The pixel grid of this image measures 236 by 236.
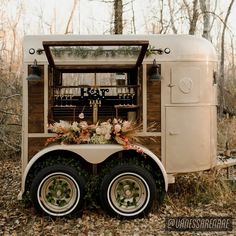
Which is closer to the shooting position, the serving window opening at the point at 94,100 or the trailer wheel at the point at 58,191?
the trailer wheel at the point at 58,191

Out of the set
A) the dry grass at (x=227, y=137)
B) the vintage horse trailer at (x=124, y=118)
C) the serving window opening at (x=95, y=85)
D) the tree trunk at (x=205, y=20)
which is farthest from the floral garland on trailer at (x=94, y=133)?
the tree trunk at (x=205, y=20)

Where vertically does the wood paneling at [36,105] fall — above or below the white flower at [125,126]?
above

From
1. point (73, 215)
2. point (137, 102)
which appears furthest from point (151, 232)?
point (137, 102)

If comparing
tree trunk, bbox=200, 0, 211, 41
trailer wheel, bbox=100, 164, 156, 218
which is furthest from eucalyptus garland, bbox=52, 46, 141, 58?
tree trunk, bbox=200, 0, 211, 41

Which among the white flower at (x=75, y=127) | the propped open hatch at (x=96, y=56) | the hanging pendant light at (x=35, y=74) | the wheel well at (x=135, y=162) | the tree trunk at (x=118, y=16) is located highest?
the tree trunk at (x=118, y=16)

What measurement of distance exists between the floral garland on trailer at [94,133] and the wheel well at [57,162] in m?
0.17

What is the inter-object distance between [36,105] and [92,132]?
83 centimetres

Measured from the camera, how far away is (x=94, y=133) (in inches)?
226

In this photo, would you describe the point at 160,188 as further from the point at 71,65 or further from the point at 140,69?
the point at 71,65

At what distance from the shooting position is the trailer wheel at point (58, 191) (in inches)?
213

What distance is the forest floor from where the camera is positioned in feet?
16.5

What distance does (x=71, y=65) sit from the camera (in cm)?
582

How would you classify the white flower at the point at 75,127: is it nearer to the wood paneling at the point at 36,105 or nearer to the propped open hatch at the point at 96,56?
the wood paneling at the point at 36,105

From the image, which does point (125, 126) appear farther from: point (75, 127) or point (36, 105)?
point (36, 105)
